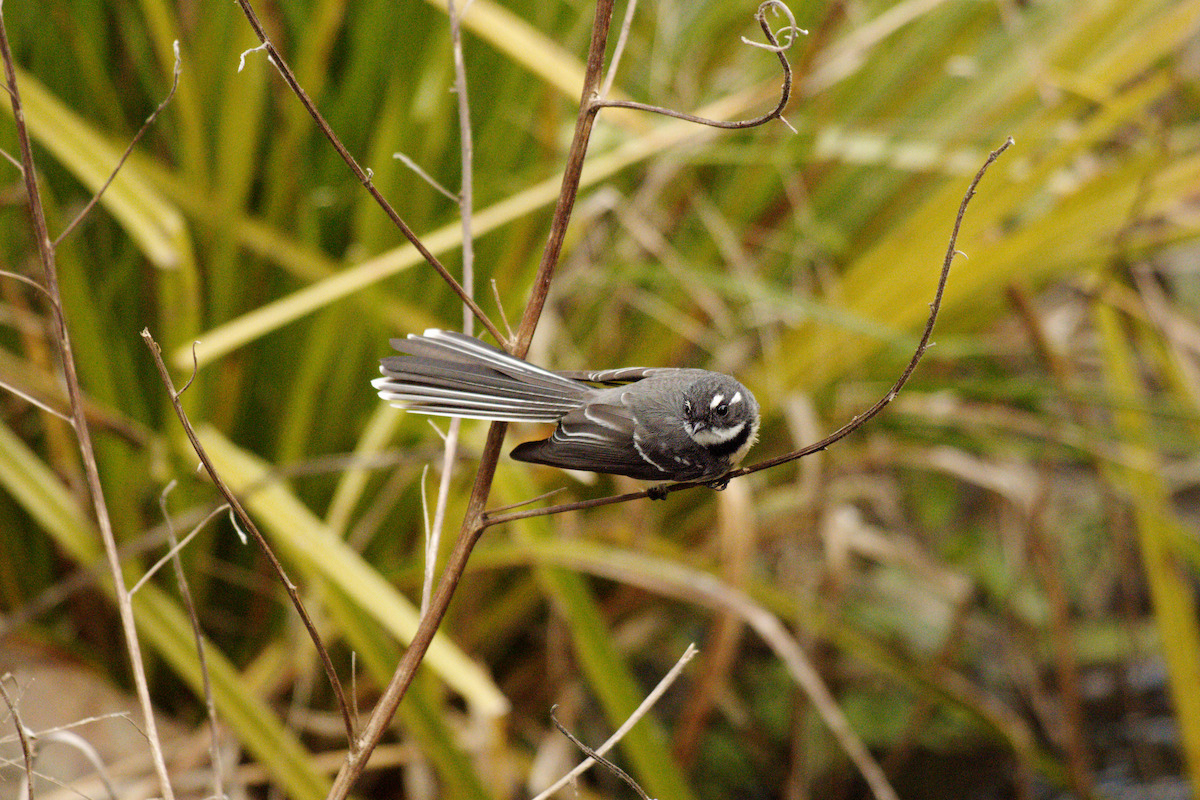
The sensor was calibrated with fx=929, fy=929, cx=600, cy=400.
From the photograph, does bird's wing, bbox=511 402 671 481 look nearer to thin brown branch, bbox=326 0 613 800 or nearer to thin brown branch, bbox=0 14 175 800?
thin brown branch, bbox=326 0 613 800

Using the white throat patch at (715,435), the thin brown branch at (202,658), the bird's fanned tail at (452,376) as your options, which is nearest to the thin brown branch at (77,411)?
→ the thin brown branch at (202,658)

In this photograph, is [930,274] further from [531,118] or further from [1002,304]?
[531,118]

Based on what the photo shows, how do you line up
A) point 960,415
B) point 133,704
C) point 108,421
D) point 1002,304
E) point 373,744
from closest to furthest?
1. point 373,744
2. point 108,421
3. point 133,704
4. point 960,415
5. point 1002,304

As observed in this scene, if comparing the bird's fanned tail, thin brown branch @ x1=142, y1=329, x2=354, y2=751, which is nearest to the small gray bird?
the bird's fanned tail

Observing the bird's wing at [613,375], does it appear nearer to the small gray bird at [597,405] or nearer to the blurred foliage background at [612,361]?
the small gray bird at [597,405]

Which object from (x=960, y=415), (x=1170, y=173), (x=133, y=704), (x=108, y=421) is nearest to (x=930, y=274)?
(x=960, y=415)
